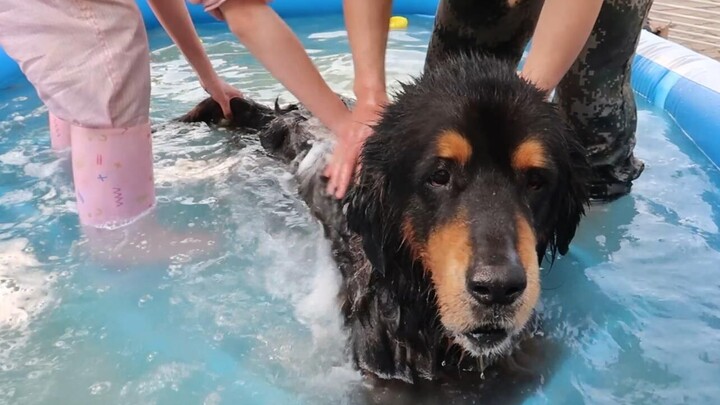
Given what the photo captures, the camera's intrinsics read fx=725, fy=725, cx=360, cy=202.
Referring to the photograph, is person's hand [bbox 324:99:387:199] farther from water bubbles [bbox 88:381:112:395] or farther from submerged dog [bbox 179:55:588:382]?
water bubbles [bbox 88:381:112:395]

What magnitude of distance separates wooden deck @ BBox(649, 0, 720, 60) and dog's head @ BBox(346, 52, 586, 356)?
525cm

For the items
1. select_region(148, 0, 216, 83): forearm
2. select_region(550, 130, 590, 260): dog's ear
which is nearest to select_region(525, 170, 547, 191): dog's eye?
select_region(550, 130, 590, 260): dog's ear

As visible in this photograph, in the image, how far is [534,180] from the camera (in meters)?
2.49

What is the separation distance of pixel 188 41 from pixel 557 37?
242 centimetres

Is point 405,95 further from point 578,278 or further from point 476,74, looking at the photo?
point 578,278

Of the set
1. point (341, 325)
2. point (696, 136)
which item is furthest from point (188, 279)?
point (696, 136)

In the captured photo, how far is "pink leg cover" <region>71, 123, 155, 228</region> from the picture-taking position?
3488mm

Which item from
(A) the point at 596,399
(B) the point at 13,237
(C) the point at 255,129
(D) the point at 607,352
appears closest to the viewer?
(A) the point at 596,399

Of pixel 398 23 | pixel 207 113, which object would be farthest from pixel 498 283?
pixel 398 23

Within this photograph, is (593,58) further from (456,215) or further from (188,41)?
(188,41)

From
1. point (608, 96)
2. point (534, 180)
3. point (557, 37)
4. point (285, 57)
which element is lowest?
point (608, 96)

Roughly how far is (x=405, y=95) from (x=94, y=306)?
169 centimetres

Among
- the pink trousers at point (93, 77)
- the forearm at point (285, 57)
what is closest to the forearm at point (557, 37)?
the forearm at point (285, 57)

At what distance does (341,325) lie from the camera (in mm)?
3160
